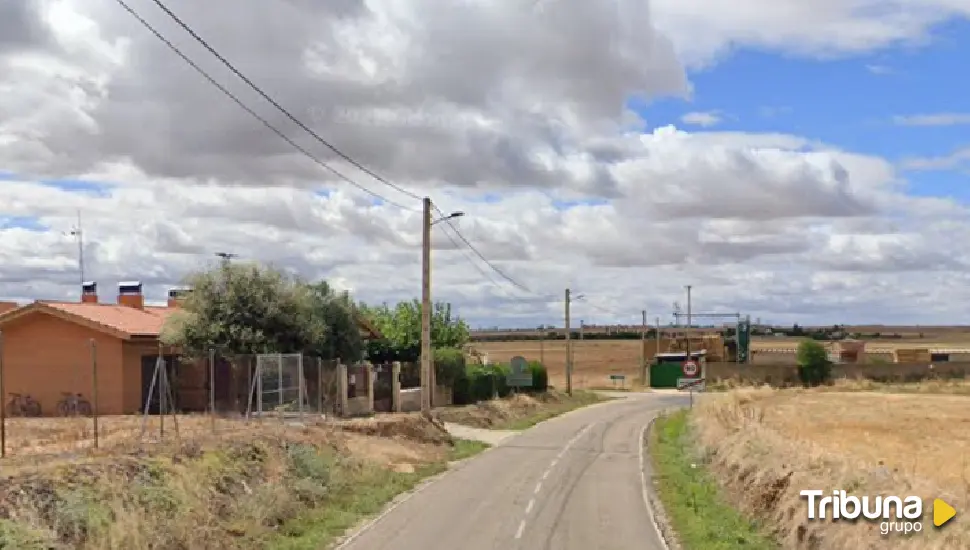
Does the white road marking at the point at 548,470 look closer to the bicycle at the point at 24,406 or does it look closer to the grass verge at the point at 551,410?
the grass verge at the point at 551,410

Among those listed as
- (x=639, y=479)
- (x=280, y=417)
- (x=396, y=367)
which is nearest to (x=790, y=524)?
(x=639, y=479)

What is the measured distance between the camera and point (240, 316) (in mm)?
38688

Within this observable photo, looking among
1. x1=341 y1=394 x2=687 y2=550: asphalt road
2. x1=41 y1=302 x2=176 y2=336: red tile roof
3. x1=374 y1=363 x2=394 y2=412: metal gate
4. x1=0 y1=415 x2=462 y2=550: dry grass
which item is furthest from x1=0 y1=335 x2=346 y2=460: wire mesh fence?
x1=341 y1=394 x2=687 y2=550: asphalt road

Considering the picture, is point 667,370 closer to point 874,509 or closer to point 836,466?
point 836,466

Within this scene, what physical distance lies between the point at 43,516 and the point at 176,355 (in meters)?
26.5

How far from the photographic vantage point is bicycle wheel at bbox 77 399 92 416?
37.5m

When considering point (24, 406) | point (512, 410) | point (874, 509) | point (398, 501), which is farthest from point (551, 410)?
point (874, 509)

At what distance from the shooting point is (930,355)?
376ft

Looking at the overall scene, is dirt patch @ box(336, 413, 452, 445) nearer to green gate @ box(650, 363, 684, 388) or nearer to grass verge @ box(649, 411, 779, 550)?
grass verge @ box(649, 411, 779, 550)

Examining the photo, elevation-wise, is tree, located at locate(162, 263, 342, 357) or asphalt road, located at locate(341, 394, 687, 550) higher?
tree, located at locate(162, 263, 342, 357)

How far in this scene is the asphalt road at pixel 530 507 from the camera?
1808 cm

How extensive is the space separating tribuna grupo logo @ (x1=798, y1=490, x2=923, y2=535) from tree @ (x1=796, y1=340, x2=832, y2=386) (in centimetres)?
8365

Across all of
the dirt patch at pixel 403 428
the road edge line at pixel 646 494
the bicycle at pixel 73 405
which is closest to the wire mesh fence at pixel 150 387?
the bicycle at pixel 73 405

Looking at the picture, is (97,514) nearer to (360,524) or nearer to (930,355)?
(360,524)
